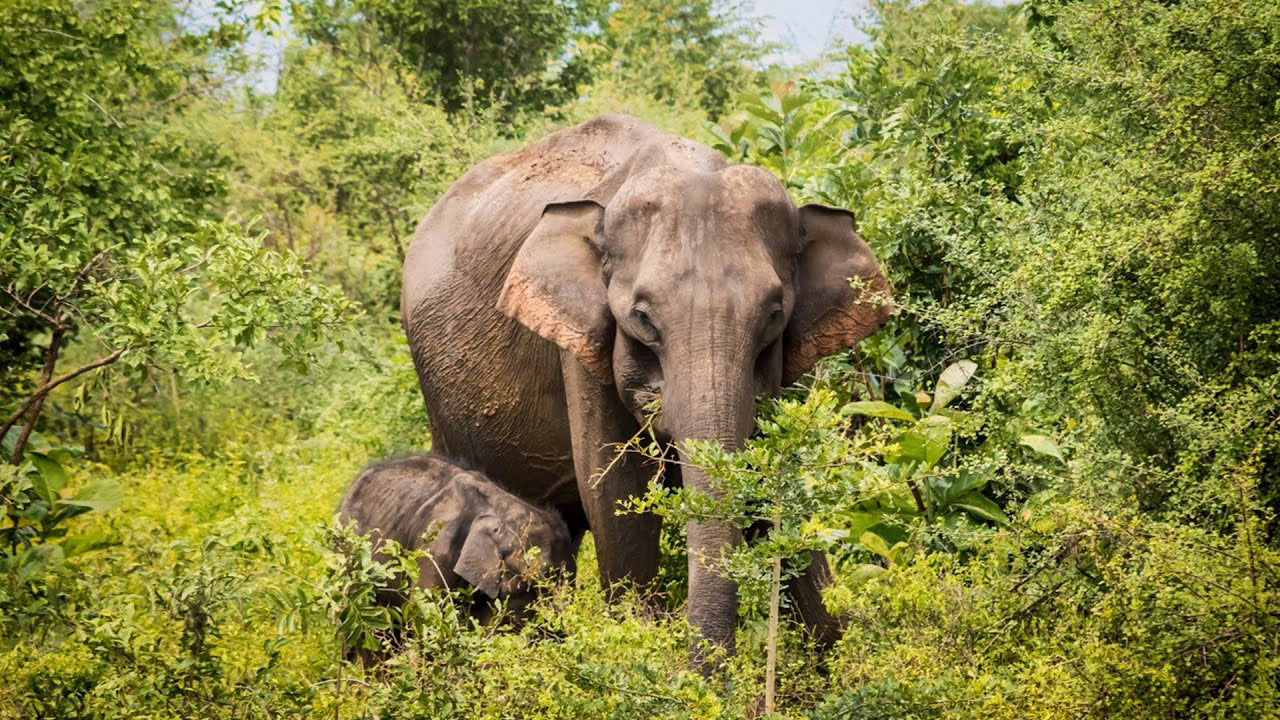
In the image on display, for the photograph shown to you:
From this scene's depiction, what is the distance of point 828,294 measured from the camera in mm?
7242

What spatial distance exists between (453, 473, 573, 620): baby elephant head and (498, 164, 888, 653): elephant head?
3.05 feet

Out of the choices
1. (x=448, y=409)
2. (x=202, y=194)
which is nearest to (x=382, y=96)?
(x=202, y=194)

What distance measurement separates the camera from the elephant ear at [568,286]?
23.5 ft

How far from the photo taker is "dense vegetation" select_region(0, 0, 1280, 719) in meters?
5.68

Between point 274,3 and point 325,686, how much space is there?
4935mm

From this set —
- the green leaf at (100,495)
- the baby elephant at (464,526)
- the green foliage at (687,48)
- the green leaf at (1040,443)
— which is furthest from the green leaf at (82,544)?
the green foliage at (687,48)

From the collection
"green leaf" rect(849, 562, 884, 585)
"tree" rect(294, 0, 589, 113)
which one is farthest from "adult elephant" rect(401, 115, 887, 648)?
"tree" rect(294, 0, 589, 113)

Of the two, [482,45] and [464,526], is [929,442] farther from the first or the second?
[482,45]

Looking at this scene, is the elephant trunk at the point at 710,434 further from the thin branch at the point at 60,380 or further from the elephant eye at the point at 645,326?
the thin branch at the point at 60,380

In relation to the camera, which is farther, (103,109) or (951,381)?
(103,109)

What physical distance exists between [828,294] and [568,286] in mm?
1039

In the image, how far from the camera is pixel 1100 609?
5898 millimetres

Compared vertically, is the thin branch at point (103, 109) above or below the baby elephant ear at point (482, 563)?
above

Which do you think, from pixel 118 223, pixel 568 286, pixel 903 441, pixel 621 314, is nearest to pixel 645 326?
pixel 621 314
